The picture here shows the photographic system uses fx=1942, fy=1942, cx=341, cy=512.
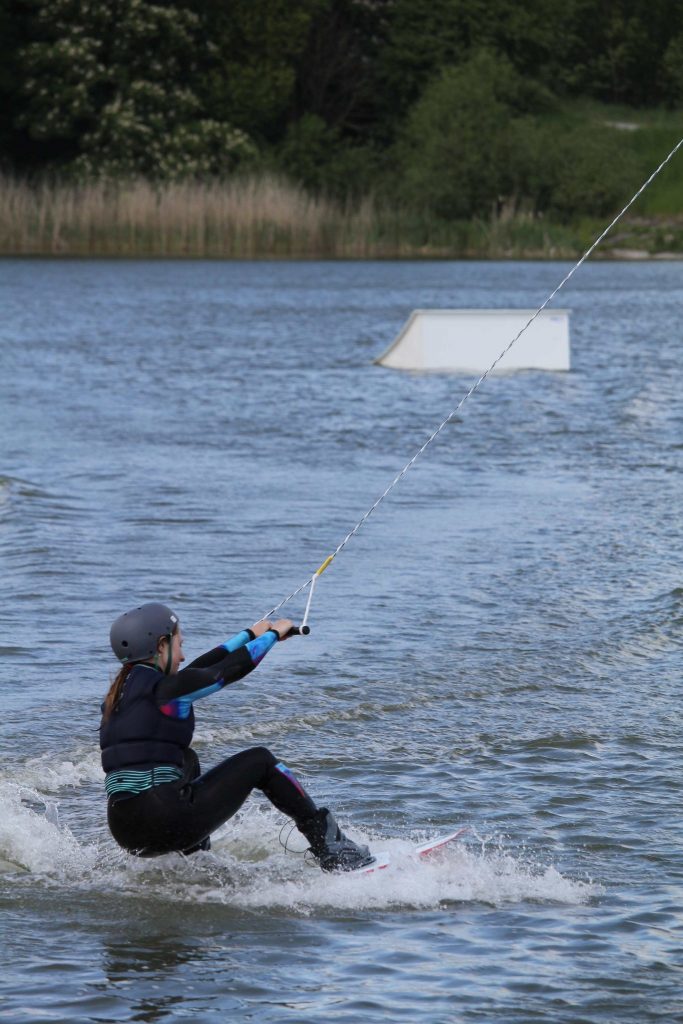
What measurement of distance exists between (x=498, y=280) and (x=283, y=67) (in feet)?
105

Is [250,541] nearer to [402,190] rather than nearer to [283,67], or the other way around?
[402,190]

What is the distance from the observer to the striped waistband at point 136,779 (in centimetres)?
660

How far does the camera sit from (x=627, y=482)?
16656 mm

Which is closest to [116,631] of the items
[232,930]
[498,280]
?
[232,930]

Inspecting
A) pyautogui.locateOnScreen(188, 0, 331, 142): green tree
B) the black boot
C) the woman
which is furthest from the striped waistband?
pyautogui.locateOnScreen(188, 0, 331, 142): green tree

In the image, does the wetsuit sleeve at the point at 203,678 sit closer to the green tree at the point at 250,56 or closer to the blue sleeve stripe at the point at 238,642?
the blue sleeve stripe at the point at 238,642

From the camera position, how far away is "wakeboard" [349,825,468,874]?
22.5 feet

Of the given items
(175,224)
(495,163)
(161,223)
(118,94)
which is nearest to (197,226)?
(175,224)

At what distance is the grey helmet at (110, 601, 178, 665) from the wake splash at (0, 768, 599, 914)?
93 centimetres

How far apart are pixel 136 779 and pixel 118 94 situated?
66.4 metres

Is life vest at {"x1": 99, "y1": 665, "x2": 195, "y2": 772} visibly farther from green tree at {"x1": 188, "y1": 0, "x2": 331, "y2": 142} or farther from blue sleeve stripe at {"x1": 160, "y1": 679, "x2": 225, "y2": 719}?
green tree at {"x1": 188, "y1": 0, "x2": 331, "y2": 142}

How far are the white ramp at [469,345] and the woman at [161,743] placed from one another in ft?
64.3

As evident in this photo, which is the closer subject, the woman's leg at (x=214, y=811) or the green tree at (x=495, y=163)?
the woman's leg at (x=214, y=811)

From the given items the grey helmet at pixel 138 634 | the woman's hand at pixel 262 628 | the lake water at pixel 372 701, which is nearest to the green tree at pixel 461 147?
the lake water at pixel 372 701
